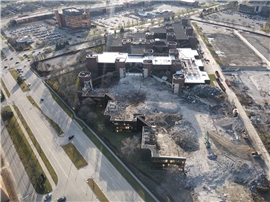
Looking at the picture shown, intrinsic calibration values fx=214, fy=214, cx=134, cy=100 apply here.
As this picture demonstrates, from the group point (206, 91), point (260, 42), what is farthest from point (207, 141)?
point (260, 42)

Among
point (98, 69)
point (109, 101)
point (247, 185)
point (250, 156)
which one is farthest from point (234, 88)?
point (98, 69)

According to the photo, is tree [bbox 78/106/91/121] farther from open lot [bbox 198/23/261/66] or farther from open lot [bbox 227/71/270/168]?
open lot [bbox 198/23/261/66]

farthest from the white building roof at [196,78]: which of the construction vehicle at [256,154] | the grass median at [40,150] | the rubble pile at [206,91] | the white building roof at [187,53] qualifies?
the grass median at [40,150]

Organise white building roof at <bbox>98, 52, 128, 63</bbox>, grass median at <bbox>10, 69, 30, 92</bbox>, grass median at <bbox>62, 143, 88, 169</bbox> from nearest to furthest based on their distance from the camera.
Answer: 1. grass median at <bbox>62, 143, 88, 169</bbox>
2. grass median at <bbox>10, 69, 30, 92</bbox>
3. white building roof at <bbox>98, 52, 128, 63</bbox>

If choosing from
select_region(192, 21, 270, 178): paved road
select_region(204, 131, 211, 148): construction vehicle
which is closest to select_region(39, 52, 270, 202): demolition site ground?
select_region(204, 131, 211, 148): construction vehicle

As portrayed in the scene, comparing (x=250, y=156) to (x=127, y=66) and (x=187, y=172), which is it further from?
(x=127, y=66)
